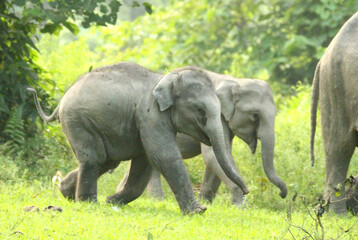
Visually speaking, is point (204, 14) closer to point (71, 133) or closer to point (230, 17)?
point (230, 17)

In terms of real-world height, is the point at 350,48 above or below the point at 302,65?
above

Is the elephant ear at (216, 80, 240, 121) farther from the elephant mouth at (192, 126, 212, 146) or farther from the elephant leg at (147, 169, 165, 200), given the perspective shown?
the elephant mouth at (192, 126, 212, 146)

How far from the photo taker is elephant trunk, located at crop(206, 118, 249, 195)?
24.1 feet

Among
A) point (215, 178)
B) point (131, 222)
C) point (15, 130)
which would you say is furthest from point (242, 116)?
point (131, 222)

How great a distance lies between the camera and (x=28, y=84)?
446 inches

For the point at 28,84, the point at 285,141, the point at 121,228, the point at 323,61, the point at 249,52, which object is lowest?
the point at 249,52

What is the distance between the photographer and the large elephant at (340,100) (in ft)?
26.1

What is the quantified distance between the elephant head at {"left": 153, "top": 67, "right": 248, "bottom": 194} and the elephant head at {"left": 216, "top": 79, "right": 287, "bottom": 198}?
2204 millimetres

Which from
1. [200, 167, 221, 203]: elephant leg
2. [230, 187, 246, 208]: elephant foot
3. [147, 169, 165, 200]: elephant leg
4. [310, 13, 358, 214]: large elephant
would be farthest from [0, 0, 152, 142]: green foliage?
[310, 13, 358, 214]: large elephant

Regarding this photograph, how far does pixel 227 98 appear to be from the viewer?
33.4 ft

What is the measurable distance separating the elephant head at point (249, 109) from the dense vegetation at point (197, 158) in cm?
61

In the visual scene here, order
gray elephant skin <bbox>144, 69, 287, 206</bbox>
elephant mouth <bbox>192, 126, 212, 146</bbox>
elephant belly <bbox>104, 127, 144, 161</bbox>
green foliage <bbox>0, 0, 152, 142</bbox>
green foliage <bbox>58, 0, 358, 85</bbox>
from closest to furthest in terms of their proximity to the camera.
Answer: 1. elephant mouth <bbox>192, 126, 212, 146</bbox>
2. elephant belly <bbox>104, 127, 144, 161</bbox>
3. gray elephant skin <bbox>144, 69, 287, 206</bbox>
4. green foliage <bbox>0, 0, 152, 142</bbox>
5. green foliage <bbox>58, 0, 358, 85</bbox>

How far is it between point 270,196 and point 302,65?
1236cm

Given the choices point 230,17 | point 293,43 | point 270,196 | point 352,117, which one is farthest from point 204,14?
point 352,117
